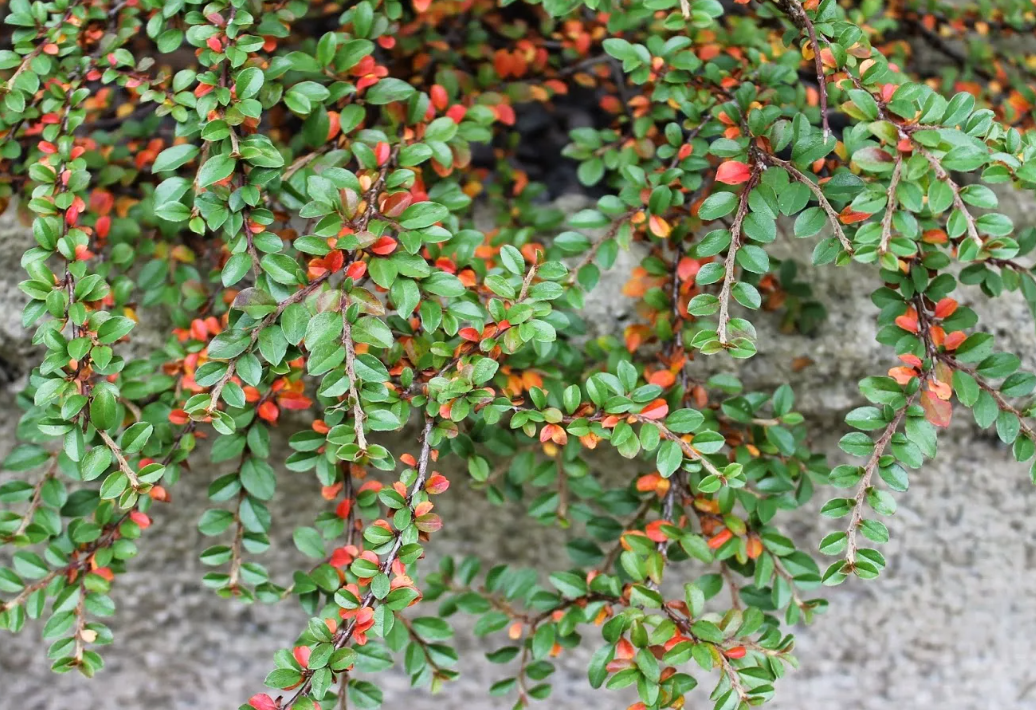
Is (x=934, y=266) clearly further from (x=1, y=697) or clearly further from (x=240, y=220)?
(x=1, y=697)

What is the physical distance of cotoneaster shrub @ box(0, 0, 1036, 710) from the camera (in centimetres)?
92

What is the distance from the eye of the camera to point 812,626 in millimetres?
1521

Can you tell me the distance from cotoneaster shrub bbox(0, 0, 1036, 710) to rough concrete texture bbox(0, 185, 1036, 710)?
24 centimetres

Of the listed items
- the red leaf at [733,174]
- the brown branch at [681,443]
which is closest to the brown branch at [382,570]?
the brown branch at [681,443]

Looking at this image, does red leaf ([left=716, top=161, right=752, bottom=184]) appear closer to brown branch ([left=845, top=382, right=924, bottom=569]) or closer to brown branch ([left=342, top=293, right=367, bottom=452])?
brown branch ([left=845, top=382, right=924, bottom=569])

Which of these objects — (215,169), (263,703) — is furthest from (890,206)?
(263,703)

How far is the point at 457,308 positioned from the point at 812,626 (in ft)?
3.23

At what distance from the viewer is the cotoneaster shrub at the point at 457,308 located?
92 cm

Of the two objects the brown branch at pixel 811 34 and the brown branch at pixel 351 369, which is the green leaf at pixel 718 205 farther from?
the brown branch at pixel 351 369

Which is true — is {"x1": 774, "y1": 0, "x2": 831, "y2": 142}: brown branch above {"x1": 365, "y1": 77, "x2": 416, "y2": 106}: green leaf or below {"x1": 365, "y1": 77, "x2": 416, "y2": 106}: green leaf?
above

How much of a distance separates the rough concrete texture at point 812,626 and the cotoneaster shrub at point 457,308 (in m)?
0.24

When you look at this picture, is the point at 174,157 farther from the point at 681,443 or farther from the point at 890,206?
the point at 890,206

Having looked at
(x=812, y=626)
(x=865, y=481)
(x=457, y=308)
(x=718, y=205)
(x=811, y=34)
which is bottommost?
(x=812, y=626)

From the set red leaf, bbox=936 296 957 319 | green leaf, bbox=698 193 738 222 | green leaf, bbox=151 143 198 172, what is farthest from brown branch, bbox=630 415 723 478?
green leaf, bbox=151 143 198 172
